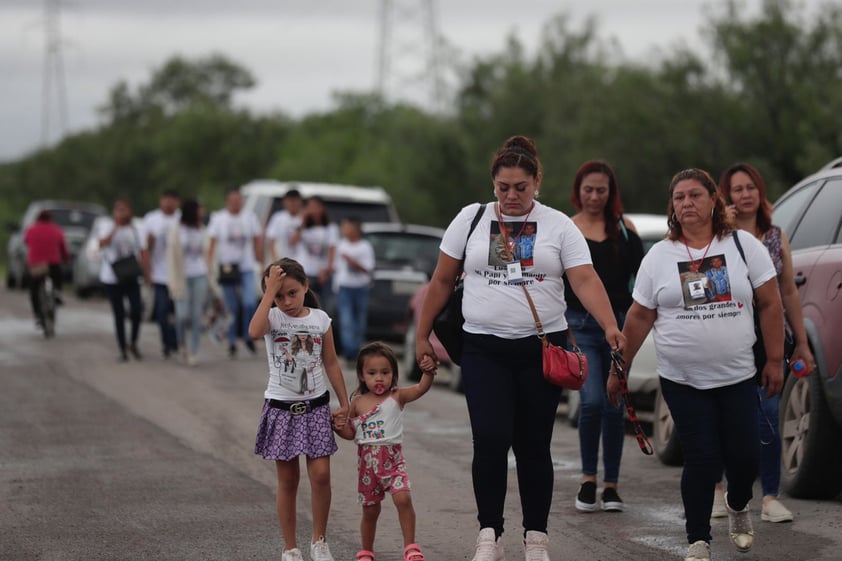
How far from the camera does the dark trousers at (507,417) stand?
6.65 meters

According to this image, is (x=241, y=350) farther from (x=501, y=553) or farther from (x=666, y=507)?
(x=501, y=553)

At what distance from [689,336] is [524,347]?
29.7 inches

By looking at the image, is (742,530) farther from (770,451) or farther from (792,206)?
(792,206)

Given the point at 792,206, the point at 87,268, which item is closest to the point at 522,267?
the point at 792,206

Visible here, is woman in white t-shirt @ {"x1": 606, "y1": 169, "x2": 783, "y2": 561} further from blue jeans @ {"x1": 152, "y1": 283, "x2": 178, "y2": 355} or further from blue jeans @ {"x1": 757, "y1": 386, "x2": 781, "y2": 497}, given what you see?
blue jeans @ {"x1": 152, "y1": 283, "x2": 178, "y2": 355}

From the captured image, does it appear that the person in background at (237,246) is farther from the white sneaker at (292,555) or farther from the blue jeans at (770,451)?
the white sneaker at (292,555)

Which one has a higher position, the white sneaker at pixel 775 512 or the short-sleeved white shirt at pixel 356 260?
the short-sleeved white shirt at pixel 356 260

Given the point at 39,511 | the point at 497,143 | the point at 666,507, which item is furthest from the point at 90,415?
the point at 497,143

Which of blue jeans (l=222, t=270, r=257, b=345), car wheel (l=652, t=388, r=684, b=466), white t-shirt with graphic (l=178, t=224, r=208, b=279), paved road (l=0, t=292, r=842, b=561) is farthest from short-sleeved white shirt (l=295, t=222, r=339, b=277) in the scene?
car wheel (l=652, t=388, r=684, b=466)

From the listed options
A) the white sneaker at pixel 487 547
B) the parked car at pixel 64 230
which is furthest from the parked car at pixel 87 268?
the white sneaker at pixel 487 547

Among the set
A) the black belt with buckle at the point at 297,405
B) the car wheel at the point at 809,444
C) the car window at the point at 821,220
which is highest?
the car window at the point at 821,220

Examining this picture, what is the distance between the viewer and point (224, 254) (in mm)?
17938

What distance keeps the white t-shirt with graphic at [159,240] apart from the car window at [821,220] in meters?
10.0

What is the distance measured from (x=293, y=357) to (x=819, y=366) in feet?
10.4
